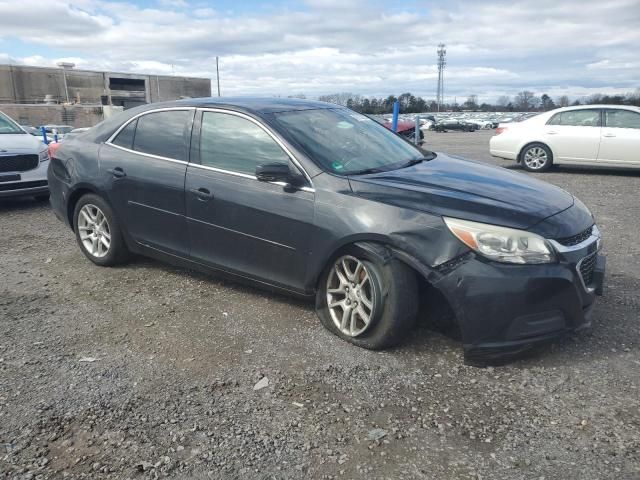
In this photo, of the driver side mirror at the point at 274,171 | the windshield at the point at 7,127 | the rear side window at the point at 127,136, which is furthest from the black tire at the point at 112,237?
the windshield at the point at 7,127

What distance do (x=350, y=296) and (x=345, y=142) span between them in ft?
4.24

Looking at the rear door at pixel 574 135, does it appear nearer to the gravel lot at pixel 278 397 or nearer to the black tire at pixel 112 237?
the gravel lot at pixel 278 397

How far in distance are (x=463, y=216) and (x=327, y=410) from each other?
1382 millimetres

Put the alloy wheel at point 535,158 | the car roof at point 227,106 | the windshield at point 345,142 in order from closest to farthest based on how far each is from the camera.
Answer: the windshield at point 345,142
the car roof at point 227,106
the alloy wheel at point 535,158

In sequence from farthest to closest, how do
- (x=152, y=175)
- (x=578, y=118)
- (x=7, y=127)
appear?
(x=578, y=118)
(x=7, y=127)
(x=152, y=175)

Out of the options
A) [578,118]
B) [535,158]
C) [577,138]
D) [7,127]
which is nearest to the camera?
[7,127]

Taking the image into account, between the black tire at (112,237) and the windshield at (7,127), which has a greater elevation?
the windshield at (7,127)

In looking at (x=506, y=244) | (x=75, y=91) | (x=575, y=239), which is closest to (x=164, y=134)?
(x=506, y=244)

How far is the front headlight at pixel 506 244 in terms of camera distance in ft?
10.3

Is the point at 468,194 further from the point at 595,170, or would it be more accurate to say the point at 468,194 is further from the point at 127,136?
the point at 595,170

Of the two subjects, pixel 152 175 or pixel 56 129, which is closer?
pixel 152 175

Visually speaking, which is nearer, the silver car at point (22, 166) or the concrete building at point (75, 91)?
the silver car at point (22, 166)

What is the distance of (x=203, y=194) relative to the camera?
13.8ft

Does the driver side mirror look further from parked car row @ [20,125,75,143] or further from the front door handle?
parked car row @ [20,125,75,143]
